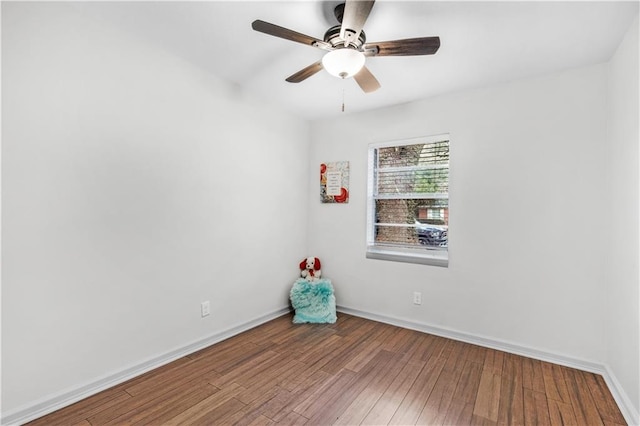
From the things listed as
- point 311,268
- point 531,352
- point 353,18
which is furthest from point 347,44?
point 531,352

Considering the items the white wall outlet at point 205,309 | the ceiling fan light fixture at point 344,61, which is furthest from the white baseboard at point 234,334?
the ceiling fan light fixture at point 344,61

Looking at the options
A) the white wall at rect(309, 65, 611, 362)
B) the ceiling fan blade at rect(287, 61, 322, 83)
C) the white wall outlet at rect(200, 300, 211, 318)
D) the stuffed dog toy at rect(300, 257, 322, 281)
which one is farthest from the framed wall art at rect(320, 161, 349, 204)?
the white wall outlet at rect(200, 300, 211, 318)

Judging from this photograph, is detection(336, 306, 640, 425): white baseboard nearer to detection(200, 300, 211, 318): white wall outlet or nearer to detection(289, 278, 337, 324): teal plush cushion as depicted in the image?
detection(289, 278, 337, 324): teal plush cushion

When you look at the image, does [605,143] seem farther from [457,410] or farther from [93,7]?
[93,7]

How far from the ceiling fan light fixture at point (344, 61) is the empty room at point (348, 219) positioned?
0.01 metres

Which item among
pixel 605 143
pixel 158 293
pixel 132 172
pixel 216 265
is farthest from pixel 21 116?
pixel 605 143

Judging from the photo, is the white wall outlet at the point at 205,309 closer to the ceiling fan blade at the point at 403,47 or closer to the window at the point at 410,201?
the window at the point at 410,201

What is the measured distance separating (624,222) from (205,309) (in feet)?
10.5

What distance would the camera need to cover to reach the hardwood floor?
1763 mm

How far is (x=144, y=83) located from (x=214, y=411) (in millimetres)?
2275

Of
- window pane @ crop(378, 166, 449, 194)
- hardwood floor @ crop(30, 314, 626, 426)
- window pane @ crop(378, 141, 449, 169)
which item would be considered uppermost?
window pane @ crop(378, 141, 449, 169)

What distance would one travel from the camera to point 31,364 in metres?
1.69

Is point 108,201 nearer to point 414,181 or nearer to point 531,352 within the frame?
point 414,181

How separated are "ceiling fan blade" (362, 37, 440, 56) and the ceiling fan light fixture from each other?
9 centimetres
